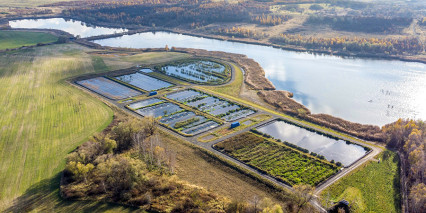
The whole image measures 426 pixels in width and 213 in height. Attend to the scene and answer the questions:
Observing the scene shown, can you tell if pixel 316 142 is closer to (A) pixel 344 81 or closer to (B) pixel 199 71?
(A) pixel 344 81

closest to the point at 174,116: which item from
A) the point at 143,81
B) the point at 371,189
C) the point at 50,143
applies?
the point at 50,143

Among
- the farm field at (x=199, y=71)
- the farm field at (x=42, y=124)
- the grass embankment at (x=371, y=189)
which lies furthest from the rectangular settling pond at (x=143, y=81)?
the grass embankment at (x=371, y=189)

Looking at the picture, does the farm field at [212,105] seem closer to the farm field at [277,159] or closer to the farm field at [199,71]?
the farm field at [277,159]

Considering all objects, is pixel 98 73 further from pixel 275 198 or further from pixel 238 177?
pixel 275 198

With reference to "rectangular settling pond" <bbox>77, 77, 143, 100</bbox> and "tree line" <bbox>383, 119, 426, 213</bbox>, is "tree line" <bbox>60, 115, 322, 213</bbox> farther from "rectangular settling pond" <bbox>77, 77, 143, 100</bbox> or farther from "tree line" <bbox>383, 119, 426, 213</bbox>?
"rectangular settling pond" <bbox>77, 77, 143, 100</bbox>

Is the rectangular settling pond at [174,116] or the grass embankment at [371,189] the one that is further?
the rectangular settling pond at [174,116]
